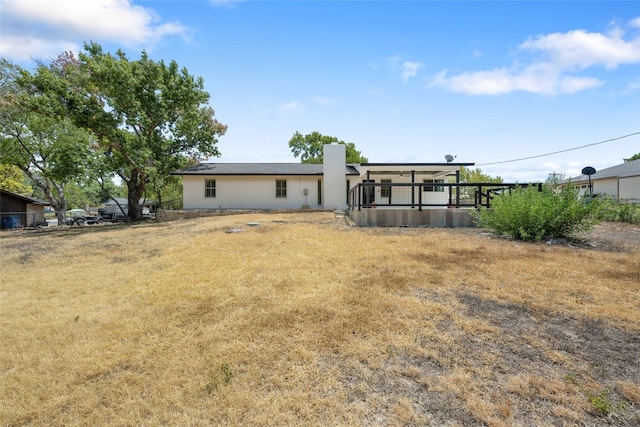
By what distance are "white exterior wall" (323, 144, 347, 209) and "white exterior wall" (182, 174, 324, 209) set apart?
1356 millimetres

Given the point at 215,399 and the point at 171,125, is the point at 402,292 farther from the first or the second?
→ the point at 171,125

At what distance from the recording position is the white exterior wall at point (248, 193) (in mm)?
20844

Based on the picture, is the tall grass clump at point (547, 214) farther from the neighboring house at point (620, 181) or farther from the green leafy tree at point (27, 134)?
the green leafy tree at point (27, 134)

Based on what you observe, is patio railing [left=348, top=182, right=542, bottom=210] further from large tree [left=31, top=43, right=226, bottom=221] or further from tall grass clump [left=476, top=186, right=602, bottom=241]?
large tree [left=31, top=43, right=226, bottom=221]

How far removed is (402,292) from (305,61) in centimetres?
912

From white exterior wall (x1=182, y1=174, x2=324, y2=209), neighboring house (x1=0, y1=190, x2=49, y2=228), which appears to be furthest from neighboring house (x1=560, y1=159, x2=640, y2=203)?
neighboring house (x1=0, y1=190, x2=49, y2=228)

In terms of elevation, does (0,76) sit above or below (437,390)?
above

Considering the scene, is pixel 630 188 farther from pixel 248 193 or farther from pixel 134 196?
pixel 134 196

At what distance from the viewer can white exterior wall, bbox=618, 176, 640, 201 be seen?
21344 millimetres

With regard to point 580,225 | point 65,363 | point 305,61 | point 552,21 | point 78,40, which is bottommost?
point 65,363

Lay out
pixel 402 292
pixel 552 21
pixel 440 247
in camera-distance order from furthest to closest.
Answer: pixel 552 21 → pixel 440 247 → pixel 402 292

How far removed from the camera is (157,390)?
8.45 feet

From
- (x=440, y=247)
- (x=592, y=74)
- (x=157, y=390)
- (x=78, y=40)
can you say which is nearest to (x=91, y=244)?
(x=157, y=390)

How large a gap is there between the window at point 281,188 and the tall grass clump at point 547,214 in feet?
47.2
